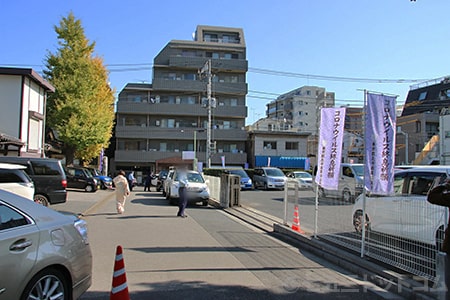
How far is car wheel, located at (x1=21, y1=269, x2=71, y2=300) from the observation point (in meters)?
3.46

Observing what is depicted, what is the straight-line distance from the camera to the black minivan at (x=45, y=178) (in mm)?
13102

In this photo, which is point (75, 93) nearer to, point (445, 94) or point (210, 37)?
point (210, 37)

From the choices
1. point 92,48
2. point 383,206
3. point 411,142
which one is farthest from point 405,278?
point 411,142

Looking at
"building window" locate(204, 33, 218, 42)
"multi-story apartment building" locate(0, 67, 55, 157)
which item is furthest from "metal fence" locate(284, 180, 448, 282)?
"building window" locate(204, 33, 218, 42)

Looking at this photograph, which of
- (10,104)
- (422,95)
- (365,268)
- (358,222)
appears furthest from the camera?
(422,95)

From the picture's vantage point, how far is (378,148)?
22.1ft

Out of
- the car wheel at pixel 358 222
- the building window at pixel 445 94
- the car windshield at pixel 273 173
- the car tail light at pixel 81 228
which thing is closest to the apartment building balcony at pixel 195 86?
the car windshield at pixel 273 173

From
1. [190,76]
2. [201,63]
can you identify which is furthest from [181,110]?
[201,63]

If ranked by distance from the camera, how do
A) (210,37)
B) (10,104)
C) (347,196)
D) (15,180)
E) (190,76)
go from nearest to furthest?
(347,196), (15,180), (10,104), (190,76), (210,37)

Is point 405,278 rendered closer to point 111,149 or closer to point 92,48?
point 92,48

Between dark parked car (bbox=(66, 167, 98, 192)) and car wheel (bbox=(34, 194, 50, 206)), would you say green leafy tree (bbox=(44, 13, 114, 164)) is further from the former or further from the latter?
car wheel (bbox=(34, 194, 50, 206))

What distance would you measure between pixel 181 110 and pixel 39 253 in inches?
1908

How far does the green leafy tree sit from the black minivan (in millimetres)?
15872

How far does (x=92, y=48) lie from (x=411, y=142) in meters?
42.5
